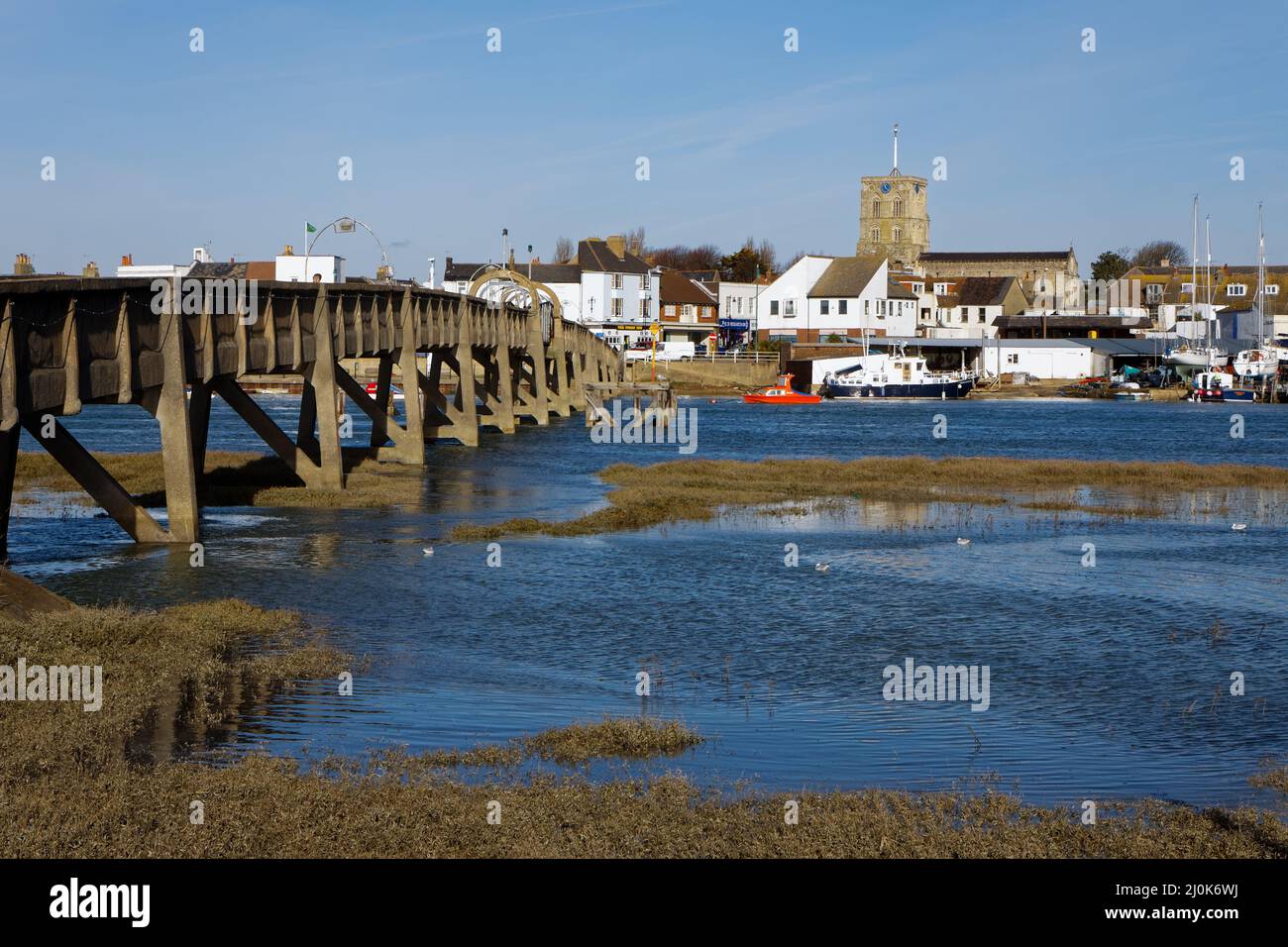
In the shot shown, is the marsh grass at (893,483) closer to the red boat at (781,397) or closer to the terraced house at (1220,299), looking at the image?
the red boat at (781,397)

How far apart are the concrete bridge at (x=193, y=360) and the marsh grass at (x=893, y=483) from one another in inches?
269

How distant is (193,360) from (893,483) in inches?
871

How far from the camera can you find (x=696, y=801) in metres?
11.9

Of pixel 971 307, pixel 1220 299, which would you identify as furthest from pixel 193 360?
pixel 1220 299

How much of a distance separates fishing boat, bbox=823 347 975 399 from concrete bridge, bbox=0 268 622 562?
191 feet

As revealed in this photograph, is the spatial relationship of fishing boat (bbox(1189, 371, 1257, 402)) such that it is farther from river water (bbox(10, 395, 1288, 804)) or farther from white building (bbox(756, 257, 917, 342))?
river water (bbox(10, 395, 1288, 804))

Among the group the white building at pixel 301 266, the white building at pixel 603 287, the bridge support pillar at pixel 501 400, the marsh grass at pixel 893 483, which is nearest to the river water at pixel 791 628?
the marsh grass at pixel 893 483

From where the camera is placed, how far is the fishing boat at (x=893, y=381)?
113 meters

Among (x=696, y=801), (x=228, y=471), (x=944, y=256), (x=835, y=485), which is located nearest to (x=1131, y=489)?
(x=835, y=485)

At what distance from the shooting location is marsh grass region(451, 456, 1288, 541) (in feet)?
119

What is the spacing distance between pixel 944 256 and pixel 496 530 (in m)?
175

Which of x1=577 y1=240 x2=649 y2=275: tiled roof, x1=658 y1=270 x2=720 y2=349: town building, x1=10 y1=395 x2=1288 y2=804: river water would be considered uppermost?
x1=577 y1=240 x2=649 y2=275: tiled roof

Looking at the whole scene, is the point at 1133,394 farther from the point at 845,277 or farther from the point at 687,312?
the point at 687,312

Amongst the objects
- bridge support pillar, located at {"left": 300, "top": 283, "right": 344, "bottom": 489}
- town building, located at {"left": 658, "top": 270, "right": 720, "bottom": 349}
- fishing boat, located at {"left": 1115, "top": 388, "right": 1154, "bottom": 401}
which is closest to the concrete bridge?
bridge support pillar, located at {"left": 300, "top": 283, "right": 344, "bottom": 489}
